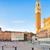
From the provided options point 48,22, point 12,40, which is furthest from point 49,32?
point 12,40

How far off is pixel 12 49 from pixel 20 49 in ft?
0.70

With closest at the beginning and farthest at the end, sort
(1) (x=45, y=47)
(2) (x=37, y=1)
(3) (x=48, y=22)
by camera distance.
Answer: (1) (x=45, y=47) < (3) (x=48, y=22) < (2) (x=37, y=1)

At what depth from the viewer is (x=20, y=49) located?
3482mm

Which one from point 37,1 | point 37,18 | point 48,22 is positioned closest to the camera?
point 48,22

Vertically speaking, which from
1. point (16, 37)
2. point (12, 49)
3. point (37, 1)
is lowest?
point (12, 49)

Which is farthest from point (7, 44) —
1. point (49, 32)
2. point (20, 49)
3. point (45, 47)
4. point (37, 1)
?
A: point (37, 1)

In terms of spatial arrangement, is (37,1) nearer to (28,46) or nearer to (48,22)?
(48,22)

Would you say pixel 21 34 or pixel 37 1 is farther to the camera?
pixel 37 1

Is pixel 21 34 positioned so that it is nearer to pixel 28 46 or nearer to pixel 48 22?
pixel 28 46

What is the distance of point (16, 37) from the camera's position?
3.95m

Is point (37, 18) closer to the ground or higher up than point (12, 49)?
higher up

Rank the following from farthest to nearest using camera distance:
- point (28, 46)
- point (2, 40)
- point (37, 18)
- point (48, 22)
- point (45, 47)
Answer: point (37, 18)
point (48, 22)
point (2, 40)
point (28, 46)
point (45, 47)

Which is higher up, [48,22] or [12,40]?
[48,22]

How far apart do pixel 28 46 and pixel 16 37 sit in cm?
63
